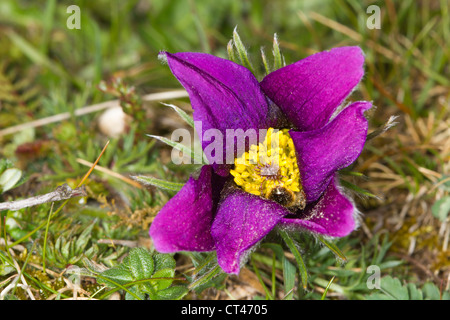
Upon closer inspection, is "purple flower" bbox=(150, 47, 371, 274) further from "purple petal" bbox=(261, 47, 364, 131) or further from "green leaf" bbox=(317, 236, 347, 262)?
"green leaf" bbox=(317, 236, 347, 262)

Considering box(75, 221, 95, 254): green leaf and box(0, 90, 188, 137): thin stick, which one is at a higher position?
box(0, 90, 188, 137): thin stick

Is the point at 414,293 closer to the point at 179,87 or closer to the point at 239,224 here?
the point at 239,224

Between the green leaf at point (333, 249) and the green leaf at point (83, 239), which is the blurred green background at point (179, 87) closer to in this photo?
the green leaf at point (83, 239)

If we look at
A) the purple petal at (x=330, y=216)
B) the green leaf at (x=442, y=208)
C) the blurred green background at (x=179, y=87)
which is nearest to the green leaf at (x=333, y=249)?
the purple petal at (x=330, y=216)

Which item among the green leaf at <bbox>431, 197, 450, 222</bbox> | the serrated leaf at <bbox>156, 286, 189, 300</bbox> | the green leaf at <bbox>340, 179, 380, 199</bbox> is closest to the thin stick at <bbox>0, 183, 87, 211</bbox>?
the serrated leaf at <bbox>156, 286, 189, 300</bbox>
